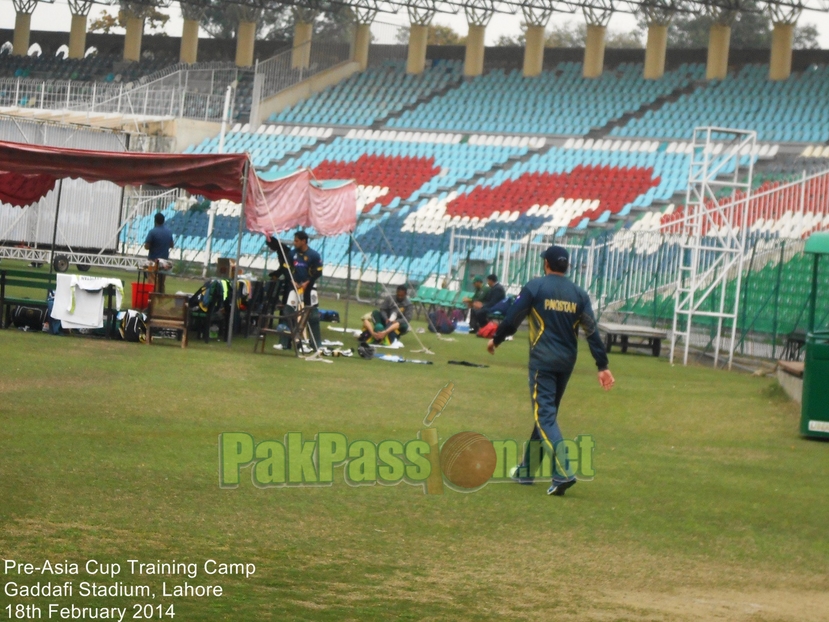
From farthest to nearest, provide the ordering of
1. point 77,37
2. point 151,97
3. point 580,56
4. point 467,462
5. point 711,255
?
point 77,37, point 580,56, point 151,97, point 711,255, point 467,462

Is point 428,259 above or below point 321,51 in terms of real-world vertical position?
below

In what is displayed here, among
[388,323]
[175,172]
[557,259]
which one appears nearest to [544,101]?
[388,323]

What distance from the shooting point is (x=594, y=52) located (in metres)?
45.8

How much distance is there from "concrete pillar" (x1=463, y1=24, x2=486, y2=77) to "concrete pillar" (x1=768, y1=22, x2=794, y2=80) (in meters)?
11.2

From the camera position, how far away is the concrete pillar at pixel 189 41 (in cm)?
5422

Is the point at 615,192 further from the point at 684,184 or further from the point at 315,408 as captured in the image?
the point at 315,408

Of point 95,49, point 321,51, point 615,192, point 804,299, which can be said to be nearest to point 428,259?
point 615,192

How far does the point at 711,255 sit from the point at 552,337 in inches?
680

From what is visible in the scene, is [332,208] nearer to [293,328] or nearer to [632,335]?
[293,328]

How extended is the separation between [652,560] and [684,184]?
99.3 ft

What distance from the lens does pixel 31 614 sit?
541cm

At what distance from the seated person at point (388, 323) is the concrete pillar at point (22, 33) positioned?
44.1 m

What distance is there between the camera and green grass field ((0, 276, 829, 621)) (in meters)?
6.30

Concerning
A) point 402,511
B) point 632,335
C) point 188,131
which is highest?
point 188,131
